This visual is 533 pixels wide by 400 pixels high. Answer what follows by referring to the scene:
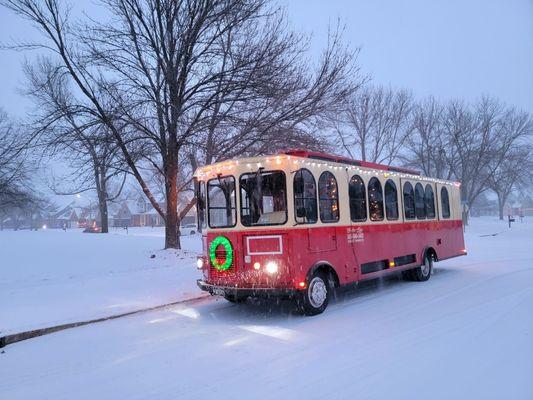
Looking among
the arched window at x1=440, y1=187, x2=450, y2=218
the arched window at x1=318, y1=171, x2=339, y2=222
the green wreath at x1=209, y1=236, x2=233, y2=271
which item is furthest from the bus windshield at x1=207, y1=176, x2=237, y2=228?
the arched window at x1=440, y1=187, x2=450, y2=218

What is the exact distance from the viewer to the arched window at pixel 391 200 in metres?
10.8

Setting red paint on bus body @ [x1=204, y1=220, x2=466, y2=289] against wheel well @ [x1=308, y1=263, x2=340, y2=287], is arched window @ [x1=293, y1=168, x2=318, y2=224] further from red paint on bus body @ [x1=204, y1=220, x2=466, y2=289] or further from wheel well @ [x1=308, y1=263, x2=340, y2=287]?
wheel well @ [x1=308, y1=263, x2=340, y2=287]

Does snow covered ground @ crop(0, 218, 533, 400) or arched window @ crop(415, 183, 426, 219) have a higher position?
arched window @ crop(415, 183, 426, 219)

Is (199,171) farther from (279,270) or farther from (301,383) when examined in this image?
(301,383)

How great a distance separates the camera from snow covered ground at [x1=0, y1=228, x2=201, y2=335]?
882 cm

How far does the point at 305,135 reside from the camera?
16359 mm

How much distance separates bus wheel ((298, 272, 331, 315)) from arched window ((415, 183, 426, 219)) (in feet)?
15.1

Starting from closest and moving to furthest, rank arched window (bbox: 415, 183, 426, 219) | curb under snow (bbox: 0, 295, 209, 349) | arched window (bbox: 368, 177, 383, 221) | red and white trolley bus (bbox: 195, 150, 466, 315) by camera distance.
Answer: curb under snow (bbox: 0, 295, 209, 349), red and white trolley bus (bbox: 195, 150, 466, 315), arched window (bbox: 368, 177, 383, 221), arched window (bbox: 415, 183, 426, 219)

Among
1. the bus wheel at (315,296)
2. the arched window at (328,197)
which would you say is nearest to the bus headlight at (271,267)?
the bus wheel at (315,296)

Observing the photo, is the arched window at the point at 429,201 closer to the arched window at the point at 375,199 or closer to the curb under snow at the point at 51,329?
the arched window at the point at 375,199

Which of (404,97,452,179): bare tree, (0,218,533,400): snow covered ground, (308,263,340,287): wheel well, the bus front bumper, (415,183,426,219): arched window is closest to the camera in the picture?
(0,218,533,400): snow covered ground

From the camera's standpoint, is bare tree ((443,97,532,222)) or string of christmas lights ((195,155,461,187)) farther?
bare tree ((443,97,532,222))

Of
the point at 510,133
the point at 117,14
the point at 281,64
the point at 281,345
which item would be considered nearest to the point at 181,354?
the point at 281,345

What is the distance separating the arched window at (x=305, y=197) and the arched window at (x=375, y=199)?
7.24 feet
